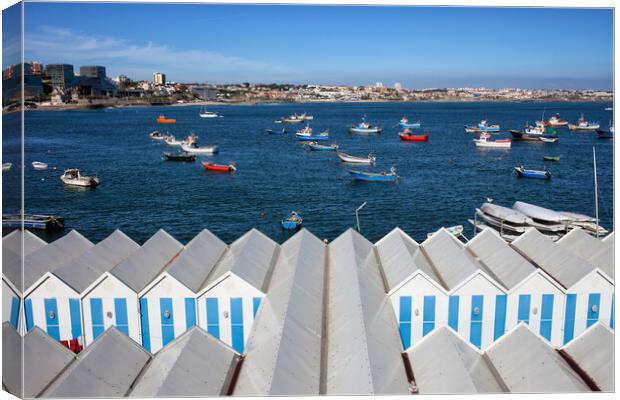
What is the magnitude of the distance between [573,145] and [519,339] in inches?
1495

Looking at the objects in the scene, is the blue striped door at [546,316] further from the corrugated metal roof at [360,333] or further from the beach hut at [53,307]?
the beach hut at [53,307]

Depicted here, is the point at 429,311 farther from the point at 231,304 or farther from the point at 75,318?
the point at 75,318

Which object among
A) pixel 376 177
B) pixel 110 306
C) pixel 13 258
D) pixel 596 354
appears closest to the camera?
pixel 13 258

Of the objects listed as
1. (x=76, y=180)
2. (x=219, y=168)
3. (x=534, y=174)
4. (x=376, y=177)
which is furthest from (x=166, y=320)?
(x=534, y=174)

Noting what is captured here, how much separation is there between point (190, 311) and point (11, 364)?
2711 millimetres

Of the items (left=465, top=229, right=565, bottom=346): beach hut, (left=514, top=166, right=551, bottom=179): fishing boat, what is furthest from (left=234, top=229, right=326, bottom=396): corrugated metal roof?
(left=514, top=166, right=551, bottom=179): fishing boat

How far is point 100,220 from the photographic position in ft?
68.0

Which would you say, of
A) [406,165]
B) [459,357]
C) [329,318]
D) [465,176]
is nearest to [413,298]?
[329,318]

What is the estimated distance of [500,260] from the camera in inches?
357

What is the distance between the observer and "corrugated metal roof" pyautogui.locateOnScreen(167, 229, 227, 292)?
27.1 feet

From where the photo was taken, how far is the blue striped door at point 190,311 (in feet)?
26.3

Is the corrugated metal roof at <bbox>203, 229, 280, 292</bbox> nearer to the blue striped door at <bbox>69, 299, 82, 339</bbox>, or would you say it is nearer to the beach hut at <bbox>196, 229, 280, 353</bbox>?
the beach hut at <bbox>196, 229, 280, 353</bbox>

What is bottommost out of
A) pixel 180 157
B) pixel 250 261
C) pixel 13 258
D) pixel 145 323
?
pixel 145 323

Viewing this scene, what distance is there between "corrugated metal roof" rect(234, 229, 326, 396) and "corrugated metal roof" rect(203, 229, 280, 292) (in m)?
0.22
